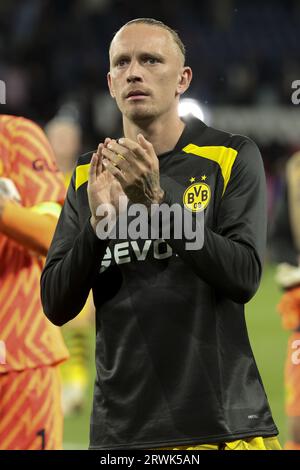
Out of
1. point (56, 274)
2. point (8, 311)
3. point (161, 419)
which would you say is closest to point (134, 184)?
point (56, 274)

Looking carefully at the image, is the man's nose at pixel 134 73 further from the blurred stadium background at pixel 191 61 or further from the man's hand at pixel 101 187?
the blurred stadium background at pixel 191 61

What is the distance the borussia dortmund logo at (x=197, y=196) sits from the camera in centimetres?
316

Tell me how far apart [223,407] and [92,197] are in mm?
694

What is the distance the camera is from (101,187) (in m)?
3.00

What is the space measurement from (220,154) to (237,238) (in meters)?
0.31

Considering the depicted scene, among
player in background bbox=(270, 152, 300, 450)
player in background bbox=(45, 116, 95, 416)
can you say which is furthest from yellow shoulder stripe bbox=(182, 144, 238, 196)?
player in background bbox=(45, 116, 95, 416)

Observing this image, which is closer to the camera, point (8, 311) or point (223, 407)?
point (223, 407)

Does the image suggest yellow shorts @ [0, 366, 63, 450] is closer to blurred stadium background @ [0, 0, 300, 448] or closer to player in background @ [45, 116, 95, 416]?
player in background @ [45, 116, 95, 416]

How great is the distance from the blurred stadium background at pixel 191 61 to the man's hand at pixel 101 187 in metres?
20.0

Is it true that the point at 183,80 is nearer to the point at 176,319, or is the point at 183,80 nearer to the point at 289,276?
the point at 176,319

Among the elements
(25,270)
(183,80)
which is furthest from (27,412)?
(183,80)

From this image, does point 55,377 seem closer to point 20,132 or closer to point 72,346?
point 20,132

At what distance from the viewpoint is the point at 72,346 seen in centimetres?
958

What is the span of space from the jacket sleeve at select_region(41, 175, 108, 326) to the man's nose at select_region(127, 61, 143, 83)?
421mm
